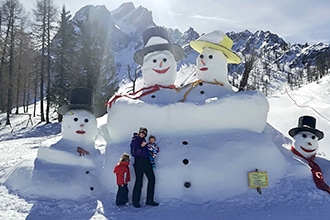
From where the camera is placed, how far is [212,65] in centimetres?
674

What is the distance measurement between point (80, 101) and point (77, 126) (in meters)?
0.53

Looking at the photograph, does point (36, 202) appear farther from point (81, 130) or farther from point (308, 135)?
point (308, 135)

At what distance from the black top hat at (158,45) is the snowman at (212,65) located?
1.20 feet

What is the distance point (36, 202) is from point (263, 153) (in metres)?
3.96

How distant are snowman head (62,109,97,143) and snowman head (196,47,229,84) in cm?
245

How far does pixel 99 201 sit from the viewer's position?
5.73 metres

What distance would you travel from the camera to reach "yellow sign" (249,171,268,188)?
5.49 metres

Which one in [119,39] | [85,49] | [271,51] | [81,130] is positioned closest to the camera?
[81,130]

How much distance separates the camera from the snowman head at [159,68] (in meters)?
6.76

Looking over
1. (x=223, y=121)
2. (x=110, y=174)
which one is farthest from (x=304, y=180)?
(x=110, y=174)

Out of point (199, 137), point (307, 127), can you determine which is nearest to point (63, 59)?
point (199, 137)

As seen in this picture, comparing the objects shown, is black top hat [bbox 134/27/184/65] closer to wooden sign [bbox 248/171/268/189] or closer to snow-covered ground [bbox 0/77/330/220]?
snow-covered ground [bbox 0/77/330/220]

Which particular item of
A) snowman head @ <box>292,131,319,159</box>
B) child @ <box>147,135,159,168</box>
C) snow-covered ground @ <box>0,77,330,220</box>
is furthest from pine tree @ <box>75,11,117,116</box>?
snowman head @ <box>292,131,319,159</box>

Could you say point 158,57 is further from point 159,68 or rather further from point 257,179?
point 257,179
